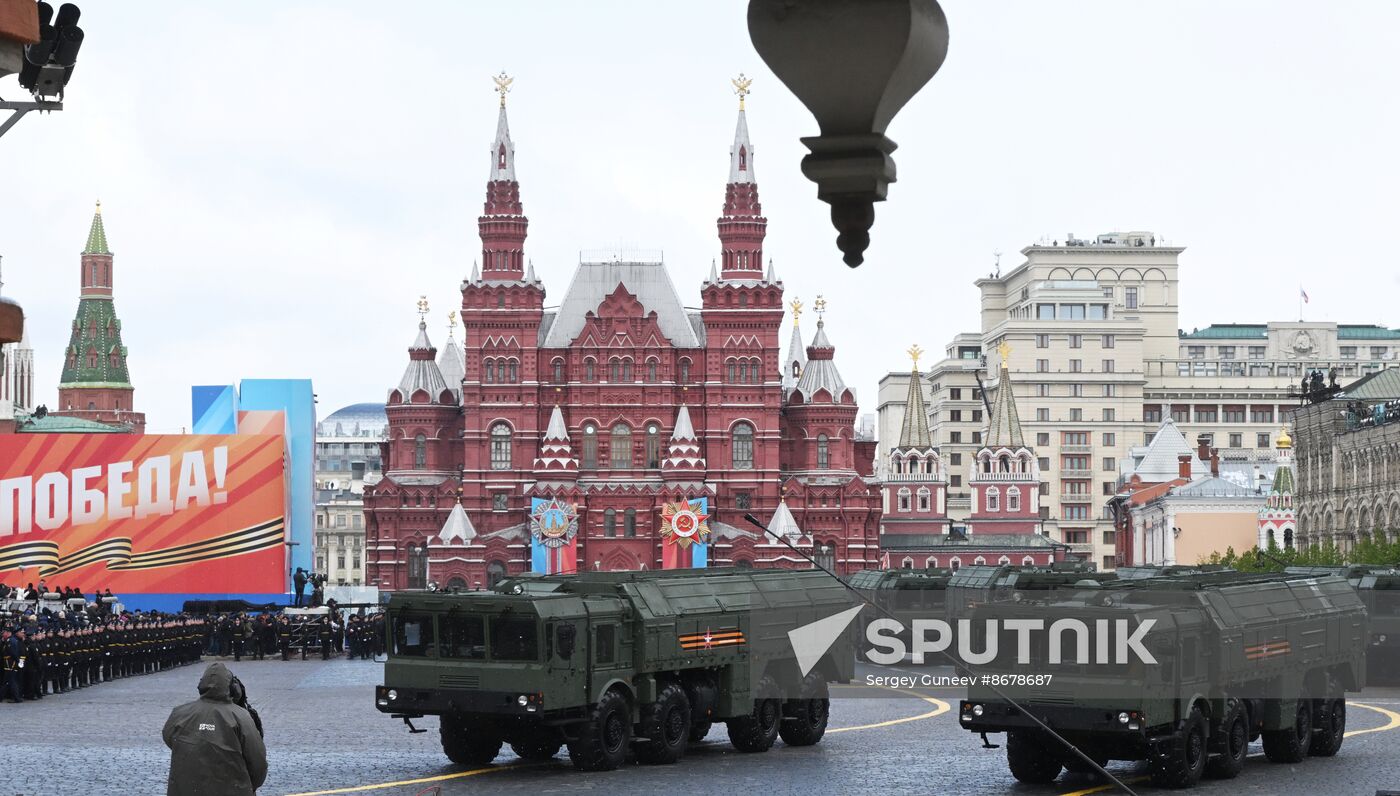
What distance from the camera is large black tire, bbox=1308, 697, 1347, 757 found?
79.6 ft

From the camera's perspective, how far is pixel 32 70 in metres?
15.2

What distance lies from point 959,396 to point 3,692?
126 metres

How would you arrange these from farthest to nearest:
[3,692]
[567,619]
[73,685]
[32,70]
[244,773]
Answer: [73,685] < [3,692] < [567,619] < [32,70] < [244,773]

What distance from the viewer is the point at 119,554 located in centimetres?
7312

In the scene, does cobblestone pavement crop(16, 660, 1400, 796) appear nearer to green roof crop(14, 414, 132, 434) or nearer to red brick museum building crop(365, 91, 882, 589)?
red brick museum building crop(365, 91, 882, 589)

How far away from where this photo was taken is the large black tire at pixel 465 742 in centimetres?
2364

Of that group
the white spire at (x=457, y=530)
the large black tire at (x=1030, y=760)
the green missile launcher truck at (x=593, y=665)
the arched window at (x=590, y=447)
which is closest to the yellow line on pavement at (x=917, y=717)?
the green missile launcher truck at (x=593, y=665)

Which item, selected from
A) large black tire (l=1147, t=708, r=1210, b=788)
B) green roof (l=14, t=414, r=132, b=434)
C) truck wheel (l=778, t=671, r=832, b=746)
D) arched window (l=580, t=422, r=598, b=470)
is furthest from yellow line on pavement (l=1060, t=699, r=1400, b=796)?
→ green roof (l=14, t=414, r=132, b=434)

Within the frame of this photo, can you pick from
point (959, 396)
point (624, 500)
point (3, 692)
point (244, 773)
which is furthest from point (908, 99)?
point (959, 396)

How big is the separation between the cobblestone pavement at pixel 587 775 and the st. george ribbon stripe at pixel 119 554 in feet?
131

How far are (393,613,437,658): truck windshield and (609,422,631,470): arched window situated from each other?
74740 millimetres

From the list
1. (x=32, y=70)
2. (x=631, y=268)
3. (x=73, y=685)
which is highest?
(x=631, y=268)

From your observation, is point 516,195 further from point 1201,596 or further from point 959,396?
point 1201,596

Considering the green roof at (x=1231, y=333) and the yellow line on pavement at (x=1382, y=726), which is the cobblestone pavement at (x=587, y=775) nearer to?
the yellow line on pavement at (x=1382, y=726)
